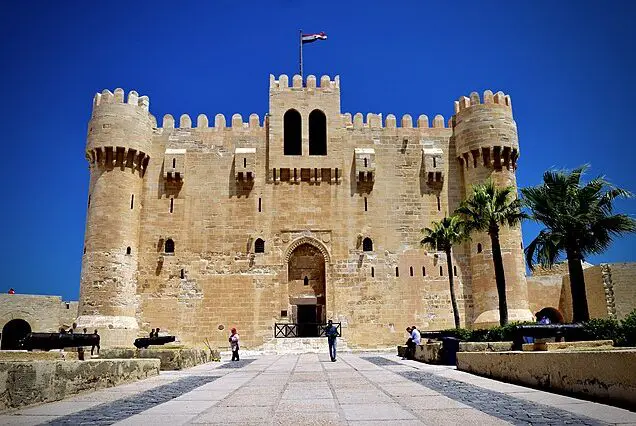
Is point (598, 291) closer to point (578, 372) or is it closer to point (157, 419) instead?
point (578, 372)

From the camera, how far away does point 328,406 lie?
18.1ft

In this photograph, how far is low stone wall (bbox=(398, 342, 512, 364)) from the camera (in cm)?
1089

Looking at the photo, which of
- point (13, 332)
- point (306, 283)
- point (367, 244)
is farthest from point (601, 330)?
point (13, 332)

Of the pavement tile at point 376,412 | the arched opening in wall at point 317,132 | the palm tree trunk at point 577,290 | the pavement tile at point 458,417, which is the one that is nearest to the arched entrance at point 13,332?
the arched opening in wall at point 317,132

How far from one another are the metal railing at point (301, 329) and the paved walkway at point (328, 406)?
16.5 meters

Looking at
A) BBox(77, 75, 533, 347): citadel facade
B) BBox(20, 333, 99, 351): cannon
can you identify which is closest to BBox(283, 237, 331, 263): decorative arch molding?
BBox(77, 75, 533, 347): citadel facade

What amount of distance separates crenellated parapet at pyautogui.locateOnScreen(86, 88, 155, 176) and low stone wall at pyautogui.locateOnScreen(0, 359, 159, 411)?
59.9ft

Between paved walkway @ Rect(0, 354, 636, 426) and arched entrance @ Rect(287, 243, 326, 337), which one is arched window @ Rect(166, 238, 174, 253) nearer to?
arched entrance @ Rect(287, 243, 326, 337)

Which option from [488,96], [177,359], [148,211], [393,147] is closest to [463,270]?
[393,147]

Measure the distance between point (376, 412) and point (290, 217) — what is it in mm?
20971

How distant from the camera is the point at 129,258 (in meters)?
24.4

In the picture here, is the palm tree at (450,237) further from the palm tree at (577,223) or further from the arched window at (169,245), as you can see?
the arched window at (169,245)

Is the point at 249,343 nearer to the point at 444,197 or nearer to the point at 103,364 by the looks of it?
the point at 444,197

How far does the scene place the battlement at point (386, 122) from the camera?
27141mm
